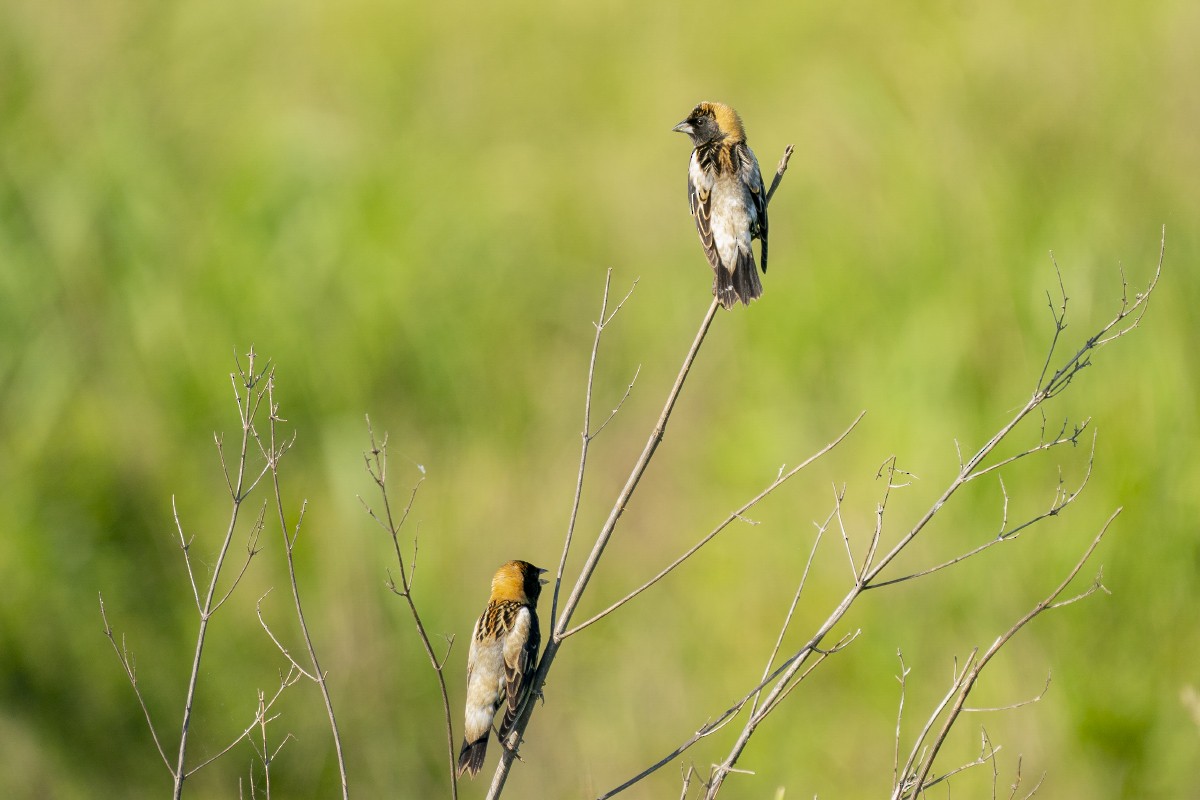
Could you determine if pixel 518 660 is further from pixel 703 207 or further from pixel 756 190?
pixel 756 190

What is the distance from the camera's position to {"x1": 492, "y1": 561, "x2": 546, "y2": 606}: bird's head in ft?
12.8

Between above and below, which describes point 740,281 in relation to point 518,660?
above

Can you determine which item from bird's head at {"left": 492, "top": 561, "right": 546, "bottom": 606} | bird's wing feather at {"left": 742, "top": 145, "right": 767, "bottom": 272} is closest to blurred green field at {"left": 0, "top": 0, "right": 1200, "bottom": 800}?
bird's head at {"left": 492, "top": 561, "right": 546, "bottom": 606}

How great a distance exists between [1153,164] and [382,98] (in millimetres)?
5261

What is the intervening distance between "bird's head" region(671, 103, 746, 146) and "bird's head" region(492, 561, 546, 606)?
1.67 metres

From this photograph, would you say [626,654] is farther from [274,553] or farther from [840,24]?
[840,24]

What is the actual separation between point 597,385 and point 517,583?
4.35 meters

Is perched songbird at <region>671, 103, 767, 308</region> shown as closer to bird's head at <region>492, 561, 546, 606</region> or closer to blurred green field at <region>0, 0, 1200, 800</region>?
bird's head at <region>492, 561, 546, 606</region>

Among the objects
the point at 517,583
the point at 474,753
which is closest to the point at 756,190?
the point at 517,583

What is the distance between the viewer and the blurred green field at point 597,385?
20.5 feet

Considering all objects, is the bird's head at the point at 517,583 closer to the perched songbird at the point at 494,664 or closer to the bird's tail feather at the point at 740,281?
the perched songbird at the point at 494,664

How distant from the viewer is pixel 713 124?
176 inches

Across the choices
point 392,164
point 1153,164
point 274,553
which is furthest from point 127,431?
point 1153,164

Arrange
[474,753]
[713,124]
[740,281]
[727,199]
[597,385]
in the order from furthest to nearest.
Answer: [597,385] < [713,124] < [727,199] < [740,281] < [474,753]
